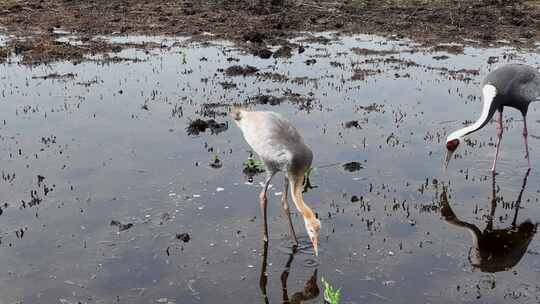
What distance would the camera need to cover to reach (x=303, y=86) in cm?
1888

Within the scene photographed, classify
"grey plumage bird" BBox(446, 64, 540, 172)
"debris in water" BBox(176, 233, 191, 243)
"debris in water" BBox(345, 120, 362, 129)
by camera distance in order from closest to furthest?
"debris in water" BBox(176, 233, 191, 243) → "grey plumage bird" BBox(446, 64, 540, 172) → "debris in water" BBox(345, 120, 362, 129)

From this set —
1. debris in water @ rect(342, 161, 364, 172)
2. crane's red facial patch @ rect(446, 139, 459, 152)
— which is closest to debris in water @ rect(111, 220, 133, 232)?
debris in water @ rect(342, 161, 364, 172)

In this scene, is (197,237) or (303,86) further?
(303,86)

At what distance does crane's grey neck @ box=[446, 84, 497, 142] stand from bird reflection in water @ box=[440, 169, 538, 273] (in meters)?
1.34

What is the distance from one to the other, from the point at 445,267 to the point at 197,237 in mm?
3914

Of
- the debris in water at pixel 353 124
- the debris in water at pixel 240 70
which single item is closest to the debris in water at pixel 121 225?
the debris in water at pixel 353 124

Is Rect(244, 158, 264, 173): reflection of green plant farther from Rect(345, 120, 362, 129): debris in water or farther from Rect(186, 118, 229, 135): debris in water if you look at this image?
Rect(345, 120, 362, 129): debris in water

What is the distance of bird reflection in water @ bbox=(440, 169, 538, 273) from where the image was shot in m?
8.70

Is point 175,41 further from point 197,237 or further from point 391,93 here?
point 197,237

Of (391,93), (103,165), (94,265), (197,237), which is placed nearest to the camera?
(94,265)

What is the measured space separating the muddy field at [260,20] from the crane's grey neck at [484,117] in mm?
12904

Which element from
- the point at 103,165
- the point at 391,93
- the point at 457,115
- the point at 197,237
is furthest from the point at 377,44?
Answer: the point at 197,237

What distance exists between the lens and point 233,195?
432 inches

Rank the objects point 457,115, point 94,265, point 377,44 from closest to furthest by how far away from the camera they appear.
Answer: point 94,265 → point 457,115 → point 377,44
